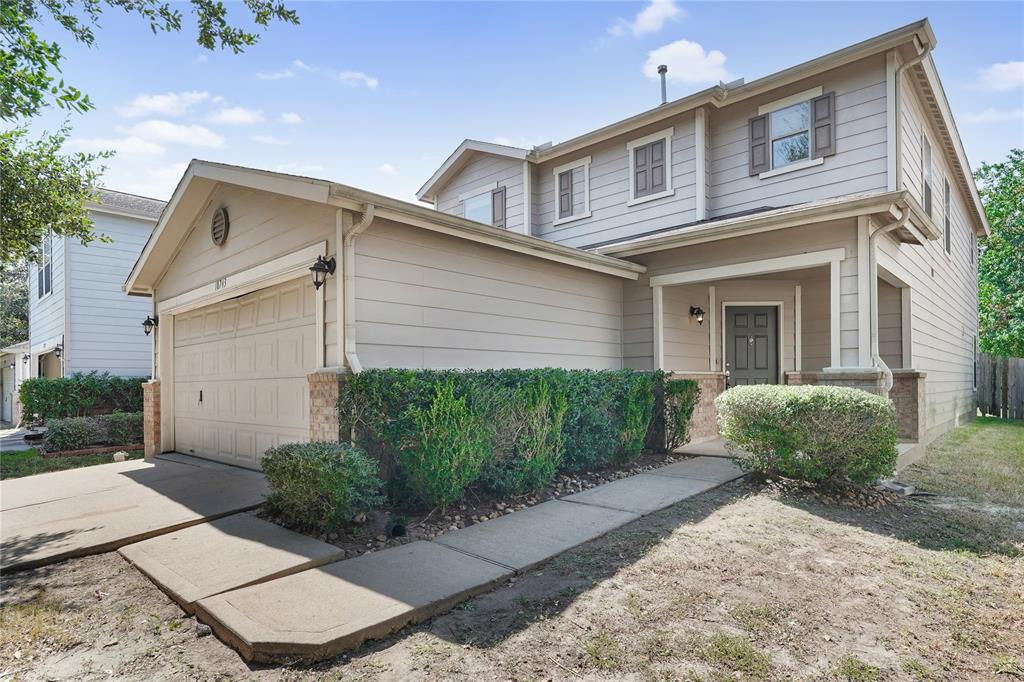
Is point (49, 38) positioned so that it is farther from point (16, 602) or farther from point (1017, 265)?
point (1017, 265)

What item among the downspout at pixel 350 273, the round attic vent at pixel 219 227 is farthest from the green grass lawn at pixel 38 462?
the downspout at pixel 350 273

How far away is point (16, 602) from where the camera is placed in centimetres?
344

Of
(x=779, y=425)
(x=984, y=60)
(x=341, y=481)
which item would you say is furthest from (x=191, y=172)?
(x=984, y=60)

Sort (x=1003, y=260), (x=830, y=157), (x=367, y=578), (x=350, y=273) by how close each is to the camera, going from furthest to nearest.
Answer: (x=1003, y=260)
(x=830, y=157)
(x=350, y=273)
(x=367, y=578)

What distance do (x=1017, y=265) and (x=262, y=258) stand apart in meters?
24.1

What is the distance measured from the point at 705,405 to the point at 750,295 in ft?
7.67

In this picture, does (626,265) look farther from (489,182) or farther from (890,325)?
(489,182)

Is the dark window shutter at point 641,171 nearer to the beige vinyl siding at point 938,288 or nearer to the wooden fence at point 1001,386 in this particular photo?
the beige vinyl siding at point 938,288

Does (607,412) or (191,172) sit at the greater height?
(191,172)

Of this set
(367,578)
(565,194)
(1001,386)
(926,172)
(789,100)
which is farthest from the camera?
(1001,386)

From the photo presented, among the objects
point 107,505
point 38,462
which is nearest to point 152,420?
point 38,462

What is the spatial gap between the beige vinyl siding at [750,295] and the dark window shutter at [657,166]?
1746 mm

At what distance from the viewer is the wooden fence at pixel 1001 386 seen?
14.8m

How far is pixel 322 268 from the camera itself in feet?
18.3
